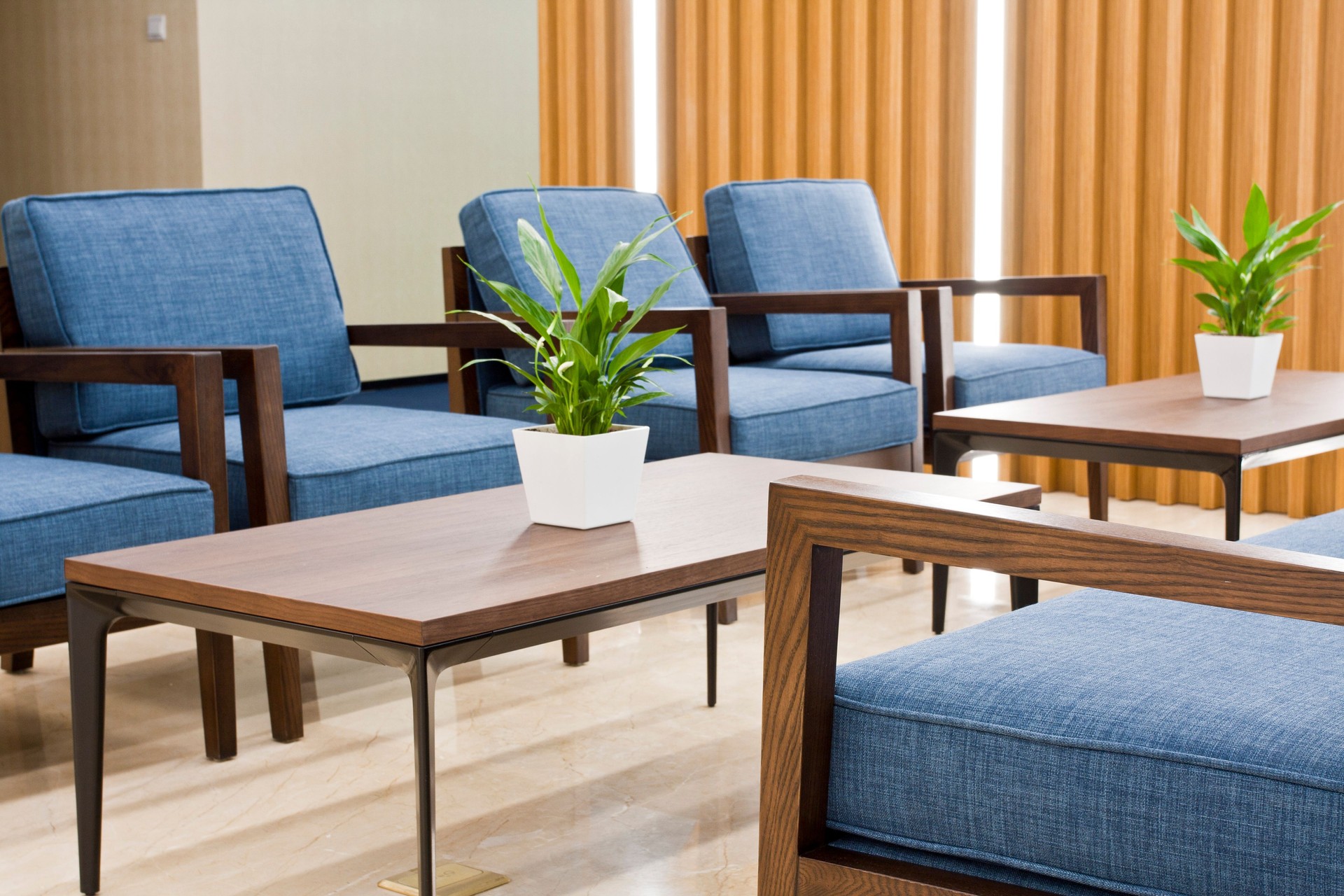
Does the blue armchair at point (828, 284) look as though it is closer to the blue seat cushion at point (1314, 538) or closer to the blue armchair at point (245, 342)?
the blue armchair at point (245, 342)

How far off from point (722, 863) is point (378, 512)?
0.57 m

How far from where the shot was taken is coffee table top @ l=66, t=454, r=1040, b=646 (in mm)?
1212

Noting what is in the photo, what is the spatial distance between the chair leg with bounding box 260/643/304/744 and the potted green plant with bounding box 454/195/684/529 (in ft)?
1.93

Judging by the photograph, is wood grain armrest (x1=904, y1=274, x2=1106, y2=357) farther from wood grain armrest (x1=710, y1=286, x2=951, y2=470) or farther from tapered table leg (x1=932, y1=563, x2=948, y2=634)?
tapered table leg (x1=932, y1=563, x2=948, y2=634)

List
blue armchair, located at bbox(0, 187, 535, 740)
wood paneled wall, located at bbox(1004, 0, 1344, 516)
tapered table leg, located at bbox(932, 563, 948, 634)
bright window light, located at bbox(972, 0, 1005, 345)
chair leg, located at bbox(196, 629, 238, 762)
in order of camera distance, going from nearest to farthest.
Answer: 1. chair leg, located at bbox(196, 629, 238, 762)
2. blue armchair, located at bbox(0, 187, 535, 740)
3. tapered table leg, located at bbox(932, 563, 948, 634)
4. wood paneled wall, located at bbox(1004, 0, 1344, 516)
5. bright window light, located at bbox(972, 0, 1005, 345)

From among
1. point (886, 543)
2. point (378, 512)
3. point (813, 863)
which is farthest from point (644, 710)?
point (886, 543)

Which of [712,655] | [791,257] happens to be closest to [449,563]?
[712,655]

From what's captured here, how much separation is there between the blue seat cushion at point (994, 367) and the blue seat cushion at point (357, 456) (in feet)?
3.42

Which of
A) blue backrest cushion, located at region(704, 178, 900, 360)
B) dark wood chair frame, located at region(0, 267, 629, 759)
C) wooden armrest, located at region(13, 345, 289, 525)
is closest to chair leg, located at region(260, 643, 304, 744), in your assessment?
dark wood chair frame, located at region(0, 267, 629, 759)

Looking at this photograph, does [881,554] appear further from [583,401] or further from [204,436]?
[204,436]

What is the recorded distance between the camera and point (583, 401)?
5.06ft

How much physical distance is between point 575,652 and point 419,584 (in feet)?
3.71

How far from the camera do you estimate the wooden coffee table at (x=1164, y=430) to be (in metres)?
2.12

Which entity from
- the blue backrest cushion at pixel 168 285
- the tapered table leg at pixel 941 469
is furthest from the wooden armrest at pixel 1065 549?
the blue backrest cushion at pixel 168 285
